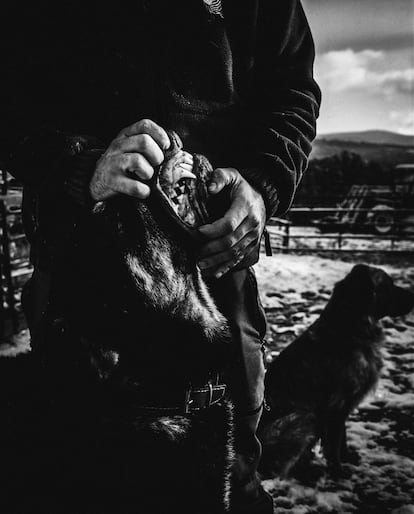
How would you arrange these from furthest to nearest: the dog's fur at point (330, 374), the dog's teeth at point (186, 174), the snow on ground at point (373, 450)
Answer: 1. the dog's fur at point (330, 374)
2. the snow on ground at point (373, 450)
3. the dog's teeth at point (186, 174)

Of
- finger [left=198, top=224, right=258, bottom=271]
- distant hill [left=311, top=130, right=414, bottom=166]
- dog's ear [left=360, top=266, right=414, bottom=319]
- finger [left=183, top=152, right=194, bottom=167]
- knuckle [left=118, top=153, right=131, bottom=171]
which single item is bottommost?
dog's ear [left=360, top=266, right=414, bottom=319]

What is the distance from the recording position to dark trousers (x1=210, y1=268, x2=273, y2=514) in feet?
3.95

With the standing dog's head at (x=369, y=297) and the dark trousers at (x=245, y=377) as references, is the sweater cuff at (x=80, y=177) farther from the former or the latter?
the standing dog's head at (x=369, y=297)

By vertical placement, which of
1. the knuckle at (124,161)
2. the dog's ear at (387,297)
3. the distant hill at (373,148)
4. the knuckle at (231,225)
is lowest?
the dog's ear at (387,297)

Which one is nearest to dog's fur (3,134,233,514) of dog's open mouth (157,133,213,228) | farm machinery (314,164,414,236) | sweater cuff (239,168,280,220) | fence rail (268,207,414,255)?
dog's open mouth (157,133,213,228)

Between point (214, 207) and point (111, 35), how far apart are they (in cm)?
58

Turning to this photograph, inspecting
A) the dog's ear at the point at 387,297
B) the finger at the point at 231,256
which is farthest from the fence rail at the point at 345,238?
the finger at the point at 231,256

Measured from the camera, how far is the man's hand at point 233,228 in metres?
0.96

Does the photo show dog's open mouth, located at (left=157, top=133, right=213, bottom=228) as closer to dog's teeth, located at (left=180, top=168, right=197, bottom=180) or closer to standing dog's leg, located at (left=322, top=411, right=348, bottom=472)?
dog's teeth, located at (left=180, top=168, right=197, bottom=180)

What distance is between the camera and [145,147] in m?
0.85

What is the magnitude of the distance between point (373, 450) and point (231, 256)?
2.45 meters

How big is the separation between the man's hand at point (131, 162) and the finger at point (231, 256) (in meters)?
0.24

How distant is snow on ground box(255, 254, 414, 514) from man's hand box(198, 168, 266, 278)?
6.11 feet

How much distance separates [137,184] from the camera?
2.74 feet
